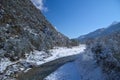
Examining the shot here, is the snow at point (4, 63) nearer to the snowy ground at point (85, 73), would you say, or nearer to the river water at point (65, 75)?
the river water at point (65, 75)

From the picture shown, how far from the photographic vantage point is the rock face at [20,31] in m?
36.6

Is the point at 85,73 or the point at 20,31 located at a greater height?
the point at 20,31

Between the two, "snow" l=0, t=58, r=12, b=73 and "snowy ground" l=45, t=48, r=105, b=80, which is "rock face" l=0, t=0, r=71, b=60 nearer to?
"snow" l=0, t=58, r=12, b=73

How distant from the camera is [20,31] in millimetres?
45969

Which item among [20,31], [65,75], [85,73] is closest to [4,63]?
[65,75]

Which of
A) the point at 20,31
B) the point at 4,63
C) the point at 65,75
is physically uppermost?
the point at 20,31

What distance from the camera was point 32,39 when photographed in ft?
151

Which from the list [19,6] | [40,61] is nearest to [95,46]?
[40,61]

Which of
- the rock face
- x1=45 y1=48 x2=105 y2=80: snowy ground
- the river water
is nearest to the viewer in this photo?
x1=45 y1=48 x2=105 y2=80: snowy ground

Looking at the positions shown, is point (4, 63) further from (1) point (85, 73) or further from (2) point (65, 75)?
(1) point (85, 73)

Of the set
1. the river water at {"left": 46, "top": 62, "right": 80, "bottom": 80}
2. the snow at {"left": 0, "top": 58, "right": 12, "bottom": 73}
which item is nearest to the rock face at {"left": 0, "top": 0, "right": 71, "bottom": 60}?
the snow at {"left": 0, "top": 58, "right": 12, "bottom": 73}

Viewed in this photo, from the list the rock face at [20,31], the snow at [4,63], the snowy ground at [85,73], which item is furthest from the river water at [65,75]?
the rock face at [20,31]

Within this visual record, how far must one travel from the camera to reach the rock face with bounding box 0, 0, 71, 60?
36575 millimetres

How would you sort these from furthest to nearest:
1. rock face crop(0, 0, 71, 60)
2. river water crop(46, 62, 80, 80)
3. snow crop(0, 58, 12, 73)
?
rock face crop(0, 0, 71, 60) < snow crop(0, 58, 12, 73) < river water crop(46, 62, 80, 80)
